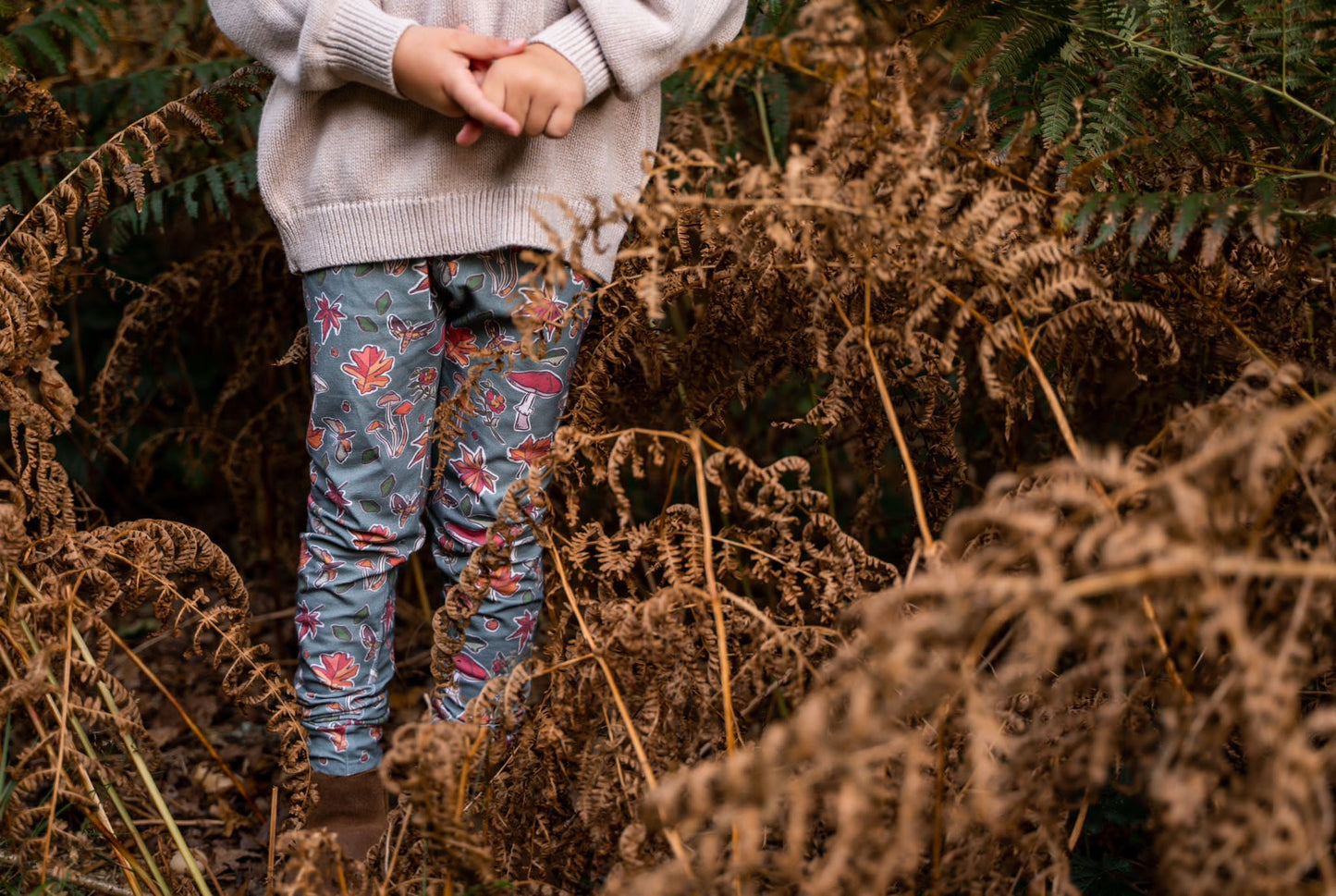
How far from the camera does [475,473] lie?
151 centimetres

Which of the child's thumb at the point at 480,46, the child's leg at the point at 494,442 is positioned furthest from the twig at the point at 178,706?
the child's thumb at the point at 480,46

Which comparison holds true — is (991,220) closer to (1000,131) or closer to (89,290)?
(1000,131)

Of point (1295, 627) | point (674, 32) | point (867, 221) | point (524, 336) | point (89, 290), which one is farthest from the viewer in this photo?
point (89, 290)

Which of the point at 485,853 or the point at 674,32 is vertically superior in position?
the point at 674,32

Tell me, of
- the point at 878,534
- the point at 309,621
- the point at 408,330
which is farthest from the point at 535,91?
the point at 878,534

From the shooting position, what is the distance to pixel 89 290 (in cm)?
243

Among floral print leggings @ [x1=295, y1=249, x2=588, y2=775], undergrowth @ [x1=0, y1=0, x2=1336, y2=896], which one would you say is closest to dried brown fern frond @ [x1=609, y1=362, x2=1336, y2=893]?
undergrowth @ [x1=0, y1=0, x2=1336, y2=896]

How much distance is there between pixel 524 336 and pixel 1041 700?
69cm

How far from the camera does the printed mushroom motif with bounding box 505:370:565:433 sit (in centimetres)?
147

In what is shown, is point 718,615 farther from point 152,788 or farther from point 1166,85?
point 1166,85

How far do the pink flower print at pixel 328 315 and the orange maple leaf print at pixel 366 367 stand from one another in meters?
0.04

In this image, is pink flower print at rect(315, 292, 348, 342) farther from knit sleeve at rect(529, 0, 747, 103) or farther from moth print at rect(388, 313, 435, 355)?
knit sleeve at rect(529, 0, 747, 103)

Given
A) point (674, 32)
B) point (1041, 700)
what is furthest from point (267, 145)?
point (1041, 700)

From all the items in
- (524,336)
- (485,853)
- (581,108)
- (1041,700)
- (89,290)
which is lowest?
(89,290)
